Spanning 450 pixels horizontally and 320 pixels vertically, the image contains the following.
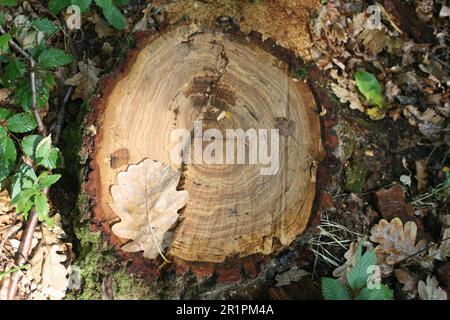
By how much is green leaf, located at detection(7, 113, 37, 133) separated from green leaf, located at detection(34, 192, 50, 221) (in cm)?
38

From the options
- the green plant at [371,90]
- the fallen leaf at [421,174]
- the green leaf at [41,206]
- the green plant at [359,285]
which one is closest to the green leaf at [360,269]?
the green plant at [359,285]

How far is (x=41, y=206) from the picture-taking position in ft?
7.38

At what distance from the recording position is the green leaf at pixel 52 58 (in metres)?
2.49

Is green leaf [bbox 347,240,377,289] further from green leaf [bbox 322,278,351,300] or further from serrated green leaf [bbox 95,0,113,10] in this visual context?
serrated green leaf [bbox 95,0,113,10]

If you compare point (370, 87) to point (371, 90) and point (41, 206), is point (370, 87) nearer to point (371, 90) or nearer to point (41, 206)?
point (371, 90)

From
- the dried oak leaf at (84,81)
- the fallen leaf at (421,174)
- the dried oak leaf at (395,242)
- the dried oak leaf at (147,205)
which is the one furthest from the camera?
the fallen leaf at (421,174)

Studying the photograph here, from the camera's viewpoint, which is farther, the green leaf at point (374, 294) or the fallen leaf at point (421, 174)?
the fallen leaf at point (421, 174)

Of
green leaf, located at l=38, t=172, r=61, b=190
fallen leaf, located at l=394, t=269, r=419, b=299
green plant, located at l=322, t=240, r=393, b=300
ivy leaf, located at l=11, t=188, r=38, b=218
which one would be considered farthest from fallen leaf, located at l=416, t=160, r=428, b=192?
ivy leaf, located at l=11, t=188, r=38, b=218

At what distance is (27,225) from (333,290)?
1.55 meters

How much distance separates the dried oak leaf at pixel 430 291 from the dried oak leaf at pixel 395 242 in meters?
0.11

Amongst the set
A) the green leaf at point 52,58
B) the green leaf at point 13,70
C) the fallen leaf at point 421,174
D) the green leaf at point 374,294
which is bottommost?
the green leaf at point 374,294

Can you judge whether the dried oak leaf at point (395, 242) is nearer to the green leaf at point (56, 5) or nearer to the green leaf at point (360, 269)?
the green leaf at point (360, 269)

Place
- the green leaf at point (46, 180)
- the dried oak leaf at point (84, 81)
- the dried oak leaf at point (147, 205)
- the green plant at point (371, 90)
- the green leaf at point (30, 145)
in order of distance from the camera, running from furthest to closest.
Answer: the green plant at point (371, 90) < the dried oak leaf at point (84, 81) < the green leaf at point (30, 145) < the green leaf at point (46, 180) < the dried oak leaf at point (147, 205)
